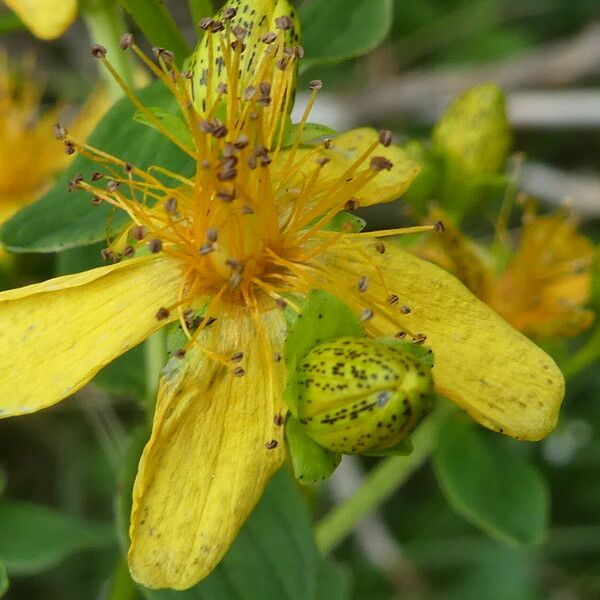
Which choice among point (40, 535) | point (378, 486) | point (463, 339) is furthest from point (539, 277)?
point (40, 535)

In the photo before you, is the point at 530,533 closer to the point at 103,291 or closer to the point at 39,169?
the point at 103,291

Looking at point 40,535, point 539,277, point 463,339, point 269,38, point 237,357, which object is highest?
point 269,38

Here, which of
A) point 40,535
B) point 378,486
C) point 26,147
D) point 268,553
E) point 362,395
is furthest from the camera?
point 26,147

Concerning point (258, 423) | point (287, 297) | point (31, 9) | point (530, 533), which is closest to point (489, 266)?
point (530, 533)

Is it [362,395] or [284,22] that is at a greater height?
[284,22]

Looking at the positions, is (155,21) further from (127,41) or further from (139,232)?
(139,232)

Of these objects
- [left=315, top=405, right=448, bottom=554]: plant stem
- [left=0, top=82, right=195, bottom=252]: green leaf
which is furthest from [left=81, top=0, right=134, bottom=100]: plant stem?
[left=315, top=405, right=448, bottom=554]: plant stem
